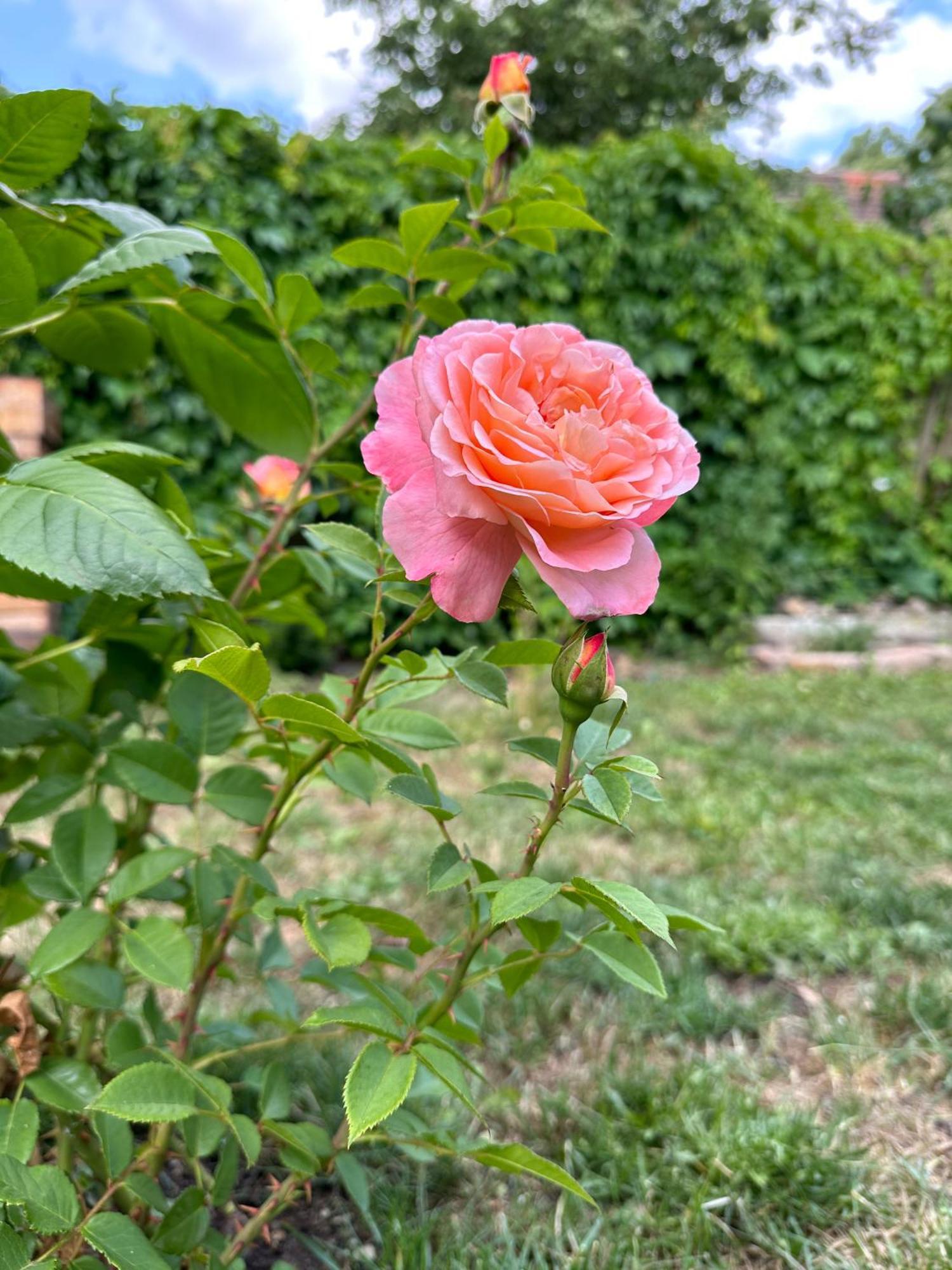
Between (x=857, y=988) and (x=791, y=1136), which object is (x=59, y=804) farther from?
(x=857, y=988)

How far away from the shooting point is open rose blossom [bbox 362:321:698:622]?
52 centimetres

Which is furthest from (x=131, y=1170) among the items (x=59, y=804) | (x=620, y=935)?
(x=620, y=935)

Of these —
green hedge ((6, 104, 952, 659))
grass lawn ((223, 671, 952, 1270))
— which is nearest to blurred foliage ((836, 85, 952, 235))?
green hedge ((6, 104, 952, 659))

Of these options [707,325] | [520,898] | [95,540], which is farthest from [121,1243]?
[707,325]

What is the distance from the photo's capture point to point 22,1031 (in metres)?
0.77

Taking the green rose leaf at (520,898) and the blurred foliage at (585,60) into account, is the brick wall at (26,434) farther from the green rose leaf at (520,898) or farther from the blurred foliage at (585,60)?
the blurred foliage at (585,60)

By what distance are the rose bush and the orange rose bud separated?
2.7 inches

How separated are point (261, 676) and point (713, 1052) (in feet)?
3.68

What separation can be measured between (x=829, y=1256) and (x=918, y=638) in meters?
4.94

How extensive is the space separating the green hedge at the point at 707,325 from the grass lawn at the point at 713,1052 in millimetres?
2093

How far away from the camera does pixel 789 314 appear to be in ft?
18.0

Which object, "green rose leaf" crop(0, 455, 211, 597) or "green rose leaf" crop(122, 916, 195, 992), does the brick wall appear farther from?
"green rose leaf" crop(0, 455, 211, 597)

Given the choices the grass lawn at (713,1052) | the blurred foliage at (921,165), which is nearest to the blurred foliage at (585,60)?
the blurred foliage at (921,165)

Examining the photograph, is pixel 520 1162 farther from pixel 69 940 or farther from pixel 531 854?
pixel 69 940
